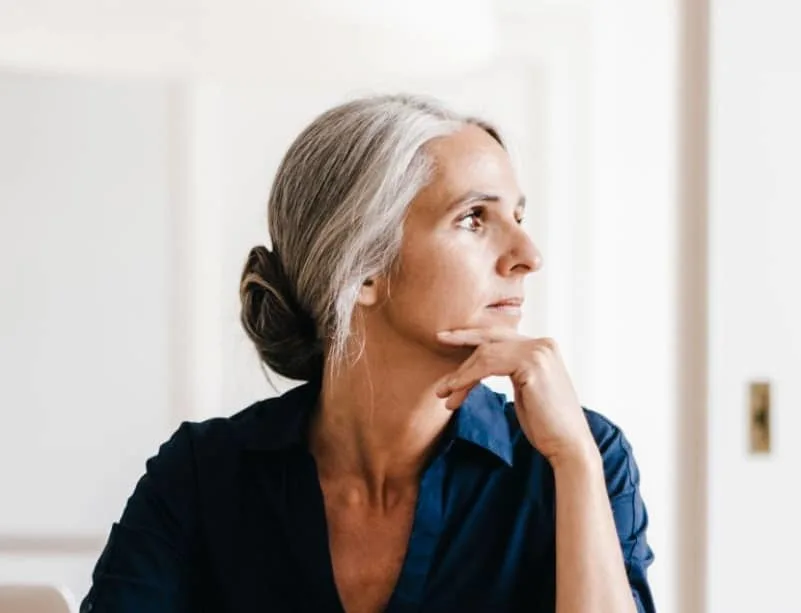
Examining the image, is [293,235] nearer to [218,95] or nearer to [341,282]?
[341,282]

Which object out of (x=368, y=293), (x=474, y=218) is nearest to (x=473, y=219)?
(x=474, y=218)

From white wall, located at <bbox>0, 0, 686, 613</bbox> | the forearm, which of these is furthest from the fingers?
white wall, located at <bbox>0, 0, 686, 613</bbox>

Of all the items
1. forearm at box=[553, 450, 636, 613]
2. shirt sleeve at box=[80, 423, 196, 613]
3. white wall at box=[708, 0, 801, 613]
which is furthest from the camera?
white wall at box=[708, 0, 801, 613]

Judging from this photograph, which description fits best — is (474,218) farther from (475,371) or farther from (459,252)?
(475,371)

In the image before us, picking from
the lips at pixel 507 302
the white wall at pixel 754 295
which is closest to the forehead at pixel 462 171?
the lips at pixel 507 302

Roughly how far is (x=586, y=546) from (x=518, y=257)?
305 mm

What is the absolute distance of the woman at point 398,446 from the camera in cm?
110

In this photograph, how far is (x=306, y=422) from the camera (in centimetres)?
125

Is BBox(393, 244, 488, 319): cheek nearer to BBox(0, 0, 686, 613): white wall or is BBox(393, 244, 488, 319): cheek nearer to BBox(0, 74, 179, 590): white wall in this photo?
BBox(0, 0, 686, 613): white wall

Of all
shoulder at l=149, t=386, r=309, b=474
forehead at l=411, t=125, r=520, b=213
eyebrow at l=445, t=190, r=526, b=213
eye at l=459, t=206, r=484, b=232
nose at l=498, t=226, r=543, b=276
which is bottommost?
shoulder at l=149, t=386, r=309, b=474

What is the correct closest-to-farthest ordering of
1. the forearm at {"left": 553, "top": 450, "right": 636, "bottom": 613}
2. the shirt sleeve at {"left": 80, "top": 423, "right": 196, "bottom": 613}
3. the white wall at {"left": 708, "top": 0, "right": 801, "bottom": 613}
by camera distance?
the forearm at {"left": 553, "top": 450, "right": 636, "bottom": 613} → the shirt sleeve at {"left": 80, "top": 423, "right": 196, "bottom": 613} → the white wall at {"left": 708, "top": 0, "right": 801, "bottom": 613}

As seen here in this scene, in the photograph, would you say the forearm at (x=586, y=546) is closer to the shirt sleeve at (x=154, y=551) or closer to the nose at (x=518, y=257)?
the nose at (x=518, y=257)

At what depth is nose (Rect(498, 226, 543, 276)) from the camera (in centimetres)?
111

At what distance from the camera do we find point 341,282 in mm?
1144
